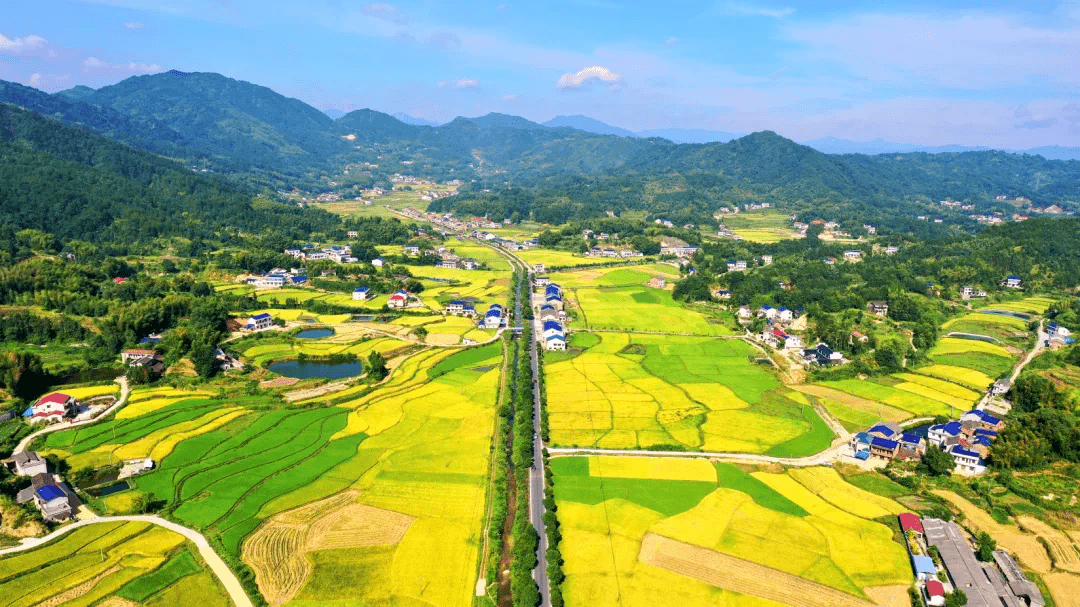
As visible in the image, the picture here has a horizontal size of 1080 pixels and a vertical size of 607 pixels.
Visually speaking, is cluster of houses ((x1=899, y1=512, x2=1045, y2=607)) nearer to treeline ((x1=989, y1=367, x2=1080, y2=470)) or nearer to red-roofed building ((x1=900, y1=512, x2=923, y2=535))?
red-roofed building ((x1=900, y1=512, x2=923, y2=535))

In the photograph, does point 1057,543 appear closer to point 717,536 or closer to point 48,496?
point 717,536

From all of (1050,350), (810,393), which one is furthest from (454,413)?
(1050,350)

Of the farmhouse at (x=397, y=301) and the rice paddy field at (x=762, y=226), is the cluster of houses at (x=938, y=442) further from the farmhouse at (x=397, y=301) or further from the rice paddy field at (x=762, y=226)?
the rice paddy field at (x=762, y=226)

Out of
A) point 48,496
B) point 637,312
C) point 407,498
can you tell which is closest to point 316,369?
point 48,496

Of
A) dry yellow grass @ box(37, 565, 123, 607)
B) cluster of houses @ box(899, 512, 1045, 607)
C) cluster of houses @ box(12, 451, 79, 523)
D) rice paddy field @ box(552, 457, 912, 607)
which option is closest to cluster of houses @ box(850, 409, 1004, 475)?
rice paddy field @ box(552, 457, 912, 607)

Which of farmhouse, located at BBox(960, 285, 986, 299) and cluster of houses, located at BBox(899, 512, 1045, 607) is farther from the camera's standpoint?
farmhouse, located at BBox(960, 285, 986, 299)

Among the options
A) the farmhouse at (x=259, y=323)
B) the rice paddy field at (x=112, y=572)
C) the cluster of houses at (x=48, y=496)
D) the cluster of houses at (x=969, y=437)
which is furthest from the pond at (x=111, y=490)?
the cluster of houses at (x=969, y=437)

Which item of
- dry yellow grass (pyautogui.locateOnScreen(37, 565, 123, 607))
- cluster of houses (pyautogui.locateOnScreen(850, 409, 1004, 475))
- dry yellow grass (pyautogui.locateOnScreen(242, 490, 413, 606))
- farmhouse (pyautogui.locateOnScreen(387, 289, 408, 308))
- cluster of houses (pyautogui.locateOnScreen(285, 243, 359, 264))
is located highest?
cluster of houses (pyautogui.locateOnScreen(285, 243, 359, 264))
